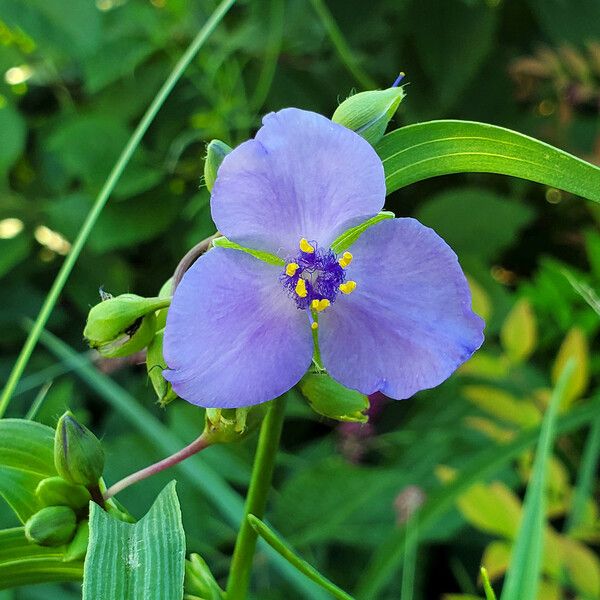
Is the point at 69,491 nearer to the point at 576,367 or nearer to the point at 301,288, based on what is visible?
the point at 301,288

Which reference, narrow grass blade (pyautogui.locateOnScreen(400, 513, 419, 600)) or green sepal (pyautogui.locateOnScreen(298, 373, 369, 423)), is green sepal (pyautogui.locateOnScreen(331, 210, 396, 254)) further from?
narrow grass blade (pyautogui.locateOnScreen(400, 513, 419, 600))

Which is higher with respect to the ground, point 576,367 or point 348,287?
point 348,287

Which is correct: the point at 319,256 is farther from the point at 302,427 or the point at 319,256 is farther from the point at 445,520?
the point at 302,427

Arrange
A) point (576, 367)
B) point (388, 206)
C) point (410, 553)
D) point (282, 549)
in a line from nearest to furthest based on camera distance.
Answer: point (282, 549)
point (410, 553)
point (576, 367)
point (388, 206)

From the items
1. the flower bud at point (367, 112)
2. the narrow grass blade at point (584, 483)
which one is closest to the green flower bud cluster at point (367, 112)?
the flower bud at point (367, 112)

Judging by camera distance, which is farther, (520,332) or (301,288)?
(520,332)

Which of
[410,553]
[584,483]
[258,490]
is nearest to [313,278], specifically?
[258,490]

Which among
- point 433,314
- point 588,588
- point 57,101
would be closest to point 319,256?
point 433,314
